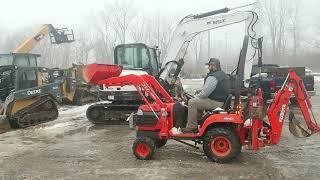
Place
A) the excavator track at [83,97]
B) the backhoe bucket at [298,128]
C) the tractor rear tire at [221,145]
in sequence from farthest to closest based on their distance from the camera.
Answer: the excavator track at [83,97]
the backhoe bucket at [298,128]
the tractor rear tire at [221,145]

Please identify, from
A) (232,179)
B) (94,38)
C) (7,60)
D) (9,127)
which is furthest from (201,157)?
(94,38)

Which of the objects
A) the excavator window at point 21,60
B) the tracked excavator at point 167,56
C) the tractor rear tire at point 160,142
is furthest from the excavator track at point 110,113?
the excavator window at point 21,60

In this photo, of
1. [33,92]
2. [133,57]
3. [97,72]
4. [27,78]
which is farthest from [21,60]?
[97,72]

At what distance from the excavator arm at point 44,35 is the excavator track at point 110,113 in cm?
863

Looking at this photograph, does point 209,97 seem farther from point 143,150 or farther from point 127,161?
point 127,161

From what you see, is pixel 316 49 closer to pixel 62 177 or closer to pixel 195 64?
pixel 195 64

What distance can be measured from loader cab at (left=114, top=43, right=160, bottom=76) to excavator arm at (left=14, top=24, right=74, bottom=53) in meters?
7.96

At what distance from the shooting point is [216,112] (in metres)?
8.34

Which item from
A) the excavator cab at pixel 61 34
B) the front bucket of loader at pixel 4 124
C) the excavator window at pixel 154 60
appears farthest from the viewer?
the excavator cab at pixel 61 34

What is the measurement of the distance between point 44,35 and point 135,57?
871 centimetres

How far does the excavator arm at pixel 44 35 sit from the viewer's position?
21656mm

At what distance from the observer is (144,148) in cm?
855

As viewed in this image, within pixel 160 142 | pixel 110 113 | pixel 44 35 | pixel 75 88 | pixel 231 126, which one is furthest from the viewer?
pixel 44 35

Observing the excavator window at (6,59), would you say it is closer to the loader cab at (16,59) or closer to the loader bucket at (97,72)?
the loader cab at (16,59)
